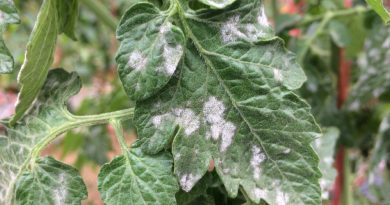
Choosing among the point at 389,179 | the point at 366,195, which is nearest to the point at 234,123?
the point at 366,195

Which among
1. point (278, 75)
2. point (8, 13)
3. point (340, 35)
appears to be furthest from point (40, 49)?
point (340, 35)

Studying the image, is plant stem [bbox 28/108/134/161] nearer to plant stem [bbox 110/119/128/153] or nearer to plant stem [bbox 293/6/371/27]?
plant stem [bbox 110/119/128/153]

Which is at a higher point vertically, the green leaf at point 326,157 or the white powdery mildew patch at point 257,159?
the white powdery mildew patch at point 257,159

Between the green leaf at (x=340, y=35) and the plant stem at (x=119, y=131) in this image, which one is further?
the green leaf at (x=340, y=35)

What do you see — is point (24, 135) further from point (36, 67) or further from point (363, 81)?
point (363, 81)

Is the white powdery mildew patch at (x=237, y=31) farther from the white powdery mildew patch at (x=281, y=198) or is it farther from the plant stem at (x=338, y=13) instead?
the plant stem at (x=338, y=13)

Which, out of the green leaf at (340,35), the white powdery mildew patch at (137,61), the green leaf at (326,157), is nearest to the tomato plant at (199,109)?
the white powdery mildew patch at (137,61)

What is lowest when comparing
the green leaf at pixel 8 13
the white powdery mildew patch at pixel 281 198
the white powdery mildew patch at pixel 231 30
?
the white powdery mildew patch at pixel 281 198
